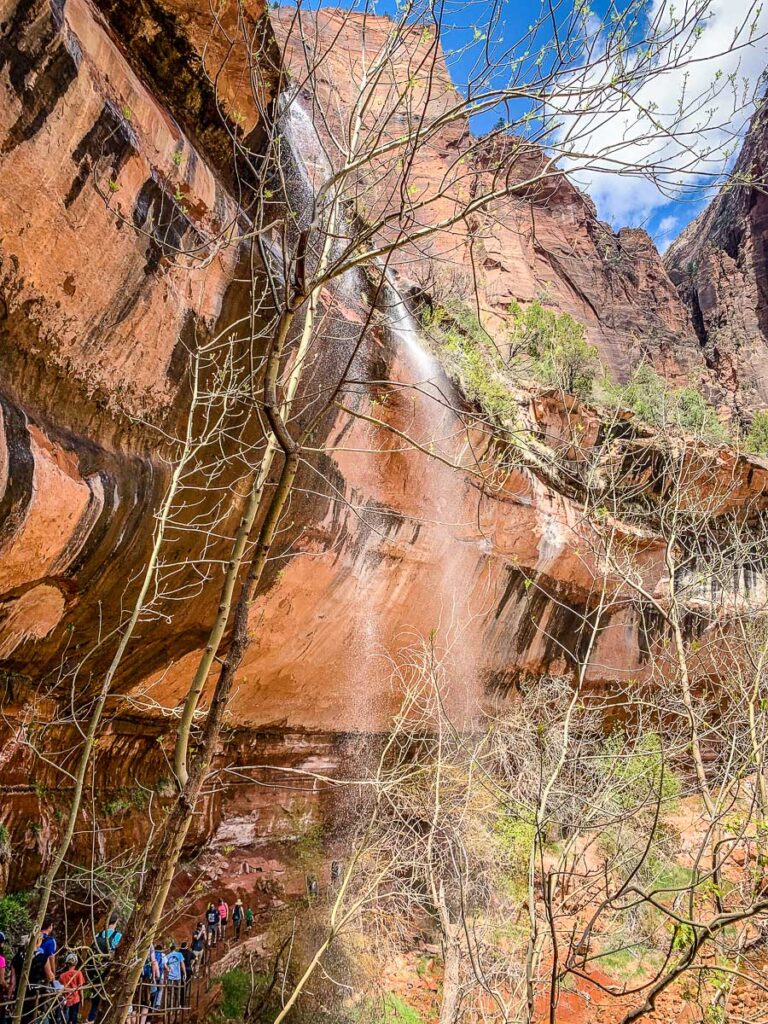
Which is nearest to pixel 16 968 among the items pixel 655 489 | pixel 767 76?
pixel 767 76

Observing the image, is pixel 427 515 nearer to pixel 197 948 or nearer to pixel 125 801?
pixel 125 801

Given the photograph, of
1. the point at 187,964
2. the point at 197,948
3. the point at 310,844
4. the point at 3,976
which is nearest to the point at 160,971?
the point at 187,964

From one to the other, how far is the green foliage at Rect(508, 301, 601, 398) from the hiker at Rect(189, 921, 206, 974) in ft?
45.4

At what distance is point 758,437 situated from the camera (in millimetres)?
22328

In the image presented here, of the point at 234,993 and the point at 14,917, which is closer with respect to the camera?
the point at 14,917

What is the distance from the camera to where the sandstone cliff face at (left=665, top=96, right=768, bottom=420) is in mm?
29719

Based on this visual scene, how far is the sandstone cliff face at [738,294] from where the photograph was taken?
29719mm

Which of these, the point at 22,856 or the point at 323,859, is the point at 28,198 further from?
the point at 323,859

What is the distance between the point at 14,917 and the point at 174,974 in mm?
2188

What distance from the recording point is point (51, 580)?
5789 mm

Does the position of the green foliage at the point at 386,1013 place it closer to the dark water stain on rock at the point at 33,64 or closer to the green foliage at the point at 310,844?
the green foliage at the point at 310,844

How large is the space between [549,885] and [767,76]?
392cm

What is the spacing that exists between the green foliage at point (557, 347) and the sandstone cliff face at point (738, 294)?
1347 centimetres

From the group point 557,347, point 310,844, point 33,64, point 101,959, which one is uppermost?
point 557,347
